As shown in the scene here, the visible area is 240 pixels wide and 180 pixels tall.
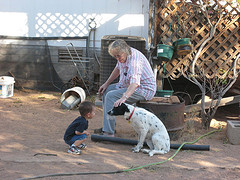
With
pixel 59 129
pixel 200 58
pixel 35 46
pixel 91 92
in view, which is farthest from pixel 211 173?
pixel 35 46

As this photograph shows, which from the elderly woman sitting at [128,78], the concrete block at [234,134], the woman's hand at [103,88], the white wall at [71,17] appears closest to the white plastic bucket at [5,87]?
the white wall at [71,17]

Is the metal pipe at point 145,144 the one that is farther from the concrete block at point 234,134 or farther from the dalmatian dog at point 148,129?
the concrete block at point 234,134

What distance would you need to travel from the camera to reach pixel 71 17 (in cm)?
805

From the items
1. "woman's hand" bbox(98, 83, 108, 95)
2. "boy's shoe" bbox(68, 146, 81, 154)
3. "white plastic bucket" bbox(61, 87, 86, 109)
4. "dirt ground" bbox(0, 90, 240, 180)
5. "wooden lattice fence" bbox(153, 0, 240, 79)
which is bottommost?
"dirt ground" bbox(0, 90, 240, 180)

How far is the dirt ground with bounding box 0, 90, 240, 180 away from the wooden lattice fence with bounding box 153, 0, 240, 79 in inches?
59.3

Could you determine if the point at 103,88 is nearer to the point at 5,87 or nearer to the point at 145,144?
the point at 145,144

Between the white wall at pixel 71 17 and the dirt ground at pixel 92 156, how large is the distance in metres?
2.87

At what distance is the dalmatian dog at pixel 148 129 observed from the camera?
3.84m

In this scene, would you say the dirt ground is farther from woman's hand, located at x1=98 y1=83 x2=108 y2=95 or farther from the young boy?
woman's hand, located at x1=98 y1=83 x2=108 y2=95

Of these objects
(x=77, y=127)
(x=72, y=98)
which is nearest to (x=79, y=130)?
(x=77, y=127)

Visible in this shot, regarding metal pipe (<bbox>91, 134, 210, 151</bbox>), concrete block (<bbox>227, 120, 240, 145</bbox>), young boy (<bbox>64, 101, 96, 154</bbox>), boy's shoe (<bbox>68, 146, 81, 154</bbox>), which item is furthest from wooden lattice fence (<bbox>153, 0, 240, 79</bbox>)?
boy's shoe (<bbox>68, 146, 81, 154</bbox>)

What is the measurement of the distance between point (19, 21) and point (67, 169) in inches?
237

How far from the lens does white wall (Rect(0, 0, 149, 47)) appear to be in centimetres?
768

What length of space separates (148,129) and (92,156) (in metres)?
0.77
